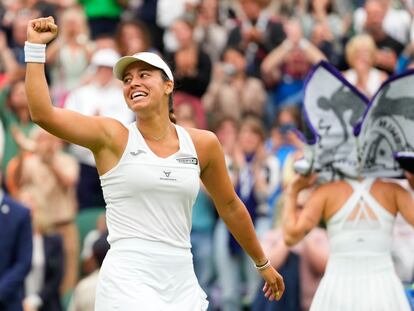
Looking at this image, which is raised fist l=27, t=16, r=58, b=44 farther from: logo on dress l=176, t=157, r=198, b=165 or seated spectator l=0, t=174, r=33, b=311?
seated spectator l=0, t=174, r=33, b=311

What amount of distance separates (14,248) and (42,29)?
4.42 metres

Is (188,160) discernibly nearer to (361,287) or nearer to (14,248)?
(361,287)

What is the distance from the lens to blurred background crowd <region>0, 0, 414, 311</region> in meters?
13.2

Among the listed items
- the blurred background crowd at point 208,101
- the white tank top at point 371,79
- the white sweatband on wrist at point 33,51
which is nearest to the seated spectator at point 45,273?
the blurred background crowd at point 208,101

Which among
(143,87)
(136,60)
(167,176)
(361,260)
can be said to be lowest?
(361,260)

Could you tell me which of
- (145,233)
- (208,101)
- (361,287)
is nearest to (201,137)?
(145,233)

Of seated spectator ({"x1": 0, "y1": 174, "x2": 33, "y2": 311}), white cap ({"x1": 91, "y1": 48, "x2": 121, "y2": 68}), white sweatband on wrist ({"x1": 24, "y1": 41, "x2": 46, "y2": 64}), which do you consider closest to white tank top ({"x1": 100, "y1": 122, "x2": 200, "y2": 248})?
white sweatband on wrist ({"x1": 24, "y1": 41, "x2": 46, "y2": 64})

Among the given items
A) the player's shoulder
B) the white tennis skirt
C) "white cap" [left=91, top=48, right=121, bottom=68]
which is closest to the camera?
the white tennis skirt

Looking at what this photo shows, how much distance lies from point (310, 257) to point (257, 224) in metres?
1.67

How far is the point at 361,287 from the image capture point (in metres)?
9.41

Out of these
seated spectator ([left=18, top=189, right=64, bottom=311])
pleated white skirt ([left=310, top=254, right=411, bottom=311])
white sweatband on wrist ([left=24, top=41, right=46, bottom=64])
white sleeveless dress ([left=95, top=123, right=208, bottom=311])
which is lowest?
seated spectator ([left=18, top=189, right=64, bottom=311])

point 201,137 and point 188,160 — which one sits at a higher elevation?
point 201,137

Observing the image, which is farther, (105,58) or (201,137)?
(105,58)

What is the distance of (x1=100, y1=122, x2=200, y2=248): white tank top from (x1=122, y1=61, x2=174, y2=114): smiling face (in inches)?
7.0
